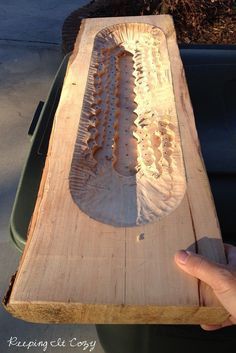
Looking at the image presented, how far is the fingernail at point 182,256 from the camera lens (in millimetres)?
735

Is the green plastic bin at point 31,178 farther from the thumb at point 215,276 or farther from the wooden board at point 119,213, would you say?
the thumb at point 215,276

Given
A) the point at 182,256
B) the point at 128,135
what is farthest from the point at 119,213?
the point at 128,135

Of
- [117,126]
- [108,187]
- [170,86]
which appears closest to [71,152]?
[108,187]

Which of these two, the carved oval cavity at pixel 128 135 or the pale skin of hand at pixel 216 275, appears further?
the carved oval cavity at pixel 128 135

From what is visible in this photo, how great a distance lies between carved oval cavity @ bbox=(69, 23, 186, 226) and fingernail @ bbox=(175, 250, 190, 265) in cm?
14

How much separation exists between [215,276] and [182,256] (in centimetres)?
7

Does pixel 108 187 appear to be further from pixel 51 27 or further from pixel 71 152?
pixel 51 27

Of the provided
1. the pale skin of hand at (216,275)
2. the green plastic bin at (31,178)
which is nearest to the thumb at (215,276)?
the pale skin of hand at (216,275)

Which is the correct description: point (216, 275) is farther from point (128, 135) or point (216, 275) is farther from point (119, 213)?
point (128, 135)

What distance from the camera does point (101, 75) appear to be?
133 centimetres

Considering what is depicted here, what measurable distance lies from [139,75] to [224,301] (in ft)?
2.85

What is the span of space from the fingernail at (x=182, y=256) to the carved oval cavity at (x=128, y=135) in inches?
5.6

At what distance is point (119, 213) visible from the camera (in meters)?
0.94

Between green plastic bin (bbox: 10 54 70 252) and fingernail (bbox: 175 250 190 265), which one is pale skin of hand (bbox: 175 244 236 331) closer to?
fingernail (bbox: 175 250 190 265)
